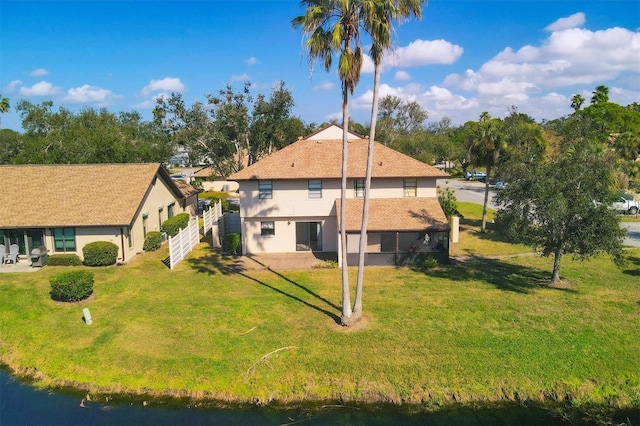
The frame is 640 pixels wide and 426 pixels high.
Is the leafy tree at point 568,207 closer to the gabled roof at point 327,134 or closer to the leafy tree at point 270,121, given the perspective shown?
the gabled roof at point 327,134

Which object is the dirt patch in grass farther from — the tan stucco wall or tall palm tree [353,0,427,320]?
the tan stucco wall

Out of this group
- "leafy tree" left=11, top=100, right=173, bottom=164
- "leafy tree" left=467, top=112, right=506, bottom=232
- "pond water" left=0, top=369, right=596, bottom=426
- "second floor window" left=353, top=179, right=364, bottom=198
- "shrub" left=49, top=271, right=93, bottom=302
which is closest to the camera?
"pond water" left=0, top=369, right=596, bottom=426

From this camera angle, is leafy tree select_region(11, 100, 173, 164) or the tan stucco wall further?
leafy tree select_region(11, 100, 173, 164)

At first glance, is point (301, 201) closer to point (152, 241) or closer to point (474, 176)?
point (152, 241)

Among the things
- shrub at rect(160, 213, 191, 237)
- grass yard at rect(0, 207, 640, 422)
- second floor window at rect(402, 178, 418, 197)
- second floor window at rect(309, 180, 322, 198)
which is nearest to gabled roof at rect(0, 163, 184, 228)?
shrub at rect(160, 213, 191, 237)

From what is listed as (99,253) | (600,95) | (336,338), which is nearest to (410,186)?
(336,338)
